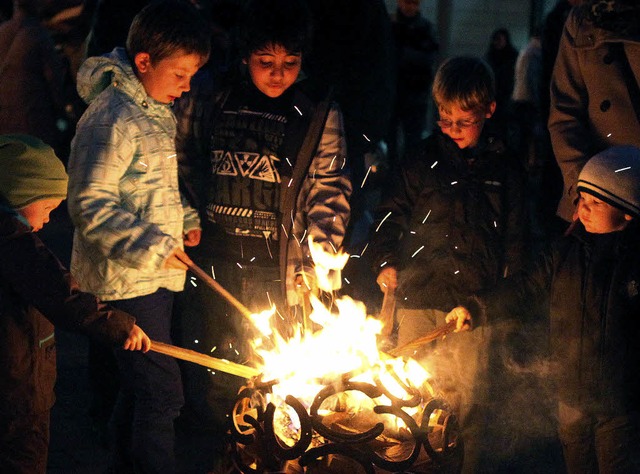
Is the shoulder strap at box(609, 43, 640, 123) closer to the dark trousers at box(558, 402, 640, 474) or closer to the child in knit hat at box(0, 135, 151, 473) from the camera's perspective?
the dark trousers at box(558, 402, 640, 474)

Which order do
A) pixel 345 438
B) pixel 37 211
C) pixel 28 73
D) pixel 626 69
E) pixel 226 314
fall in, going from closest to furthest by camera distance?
pixel 345 438 < pixel 37 211 < pixel 626 69 < pixel 226 314 < pixel 28 73

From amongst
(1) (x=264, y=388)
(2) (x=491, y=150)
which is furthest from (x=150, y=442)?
(2) (x=491, y=150)

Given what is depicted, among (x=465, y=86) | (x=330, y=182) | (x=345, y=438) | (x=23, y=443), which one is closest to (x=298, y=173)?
(x=330, y=182)

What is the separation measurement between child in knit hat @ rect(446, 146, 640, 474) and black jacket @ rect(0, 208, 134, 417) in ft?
5.12

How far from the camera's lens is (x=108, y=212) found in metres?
4.14

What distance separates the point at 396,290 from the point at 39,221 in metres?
1.75

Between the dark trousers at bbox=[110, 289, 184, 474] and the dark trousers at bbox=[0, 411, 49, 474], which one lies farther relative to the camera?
the dark trousers at bbox=[110, 289, 184, 474]

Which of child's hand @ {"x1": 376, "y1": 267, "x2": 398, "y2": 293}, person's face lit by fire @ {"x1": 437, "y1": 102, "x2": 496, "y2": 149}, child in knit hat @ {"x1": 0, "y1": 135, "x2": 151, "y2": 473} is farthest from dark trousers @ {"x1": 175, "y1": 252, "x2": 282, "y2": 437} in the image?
person's face lit by fire @ {"x1": 437, "y1": 102, "x2": 496, "y2": 149}

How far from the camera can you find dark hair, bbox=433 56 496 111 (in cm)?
456

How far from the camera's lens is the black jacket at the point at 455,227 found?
4.59 metres

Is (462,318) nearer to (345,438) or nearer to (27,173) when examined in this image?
(345,438)

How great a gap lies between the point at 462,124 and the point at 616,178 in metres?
0.86

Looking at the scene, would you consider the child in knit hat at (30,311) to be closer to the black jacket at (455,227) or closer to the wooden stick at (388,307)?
the wooden stick at (388,307)

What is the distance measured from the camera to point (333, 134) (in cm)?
469
